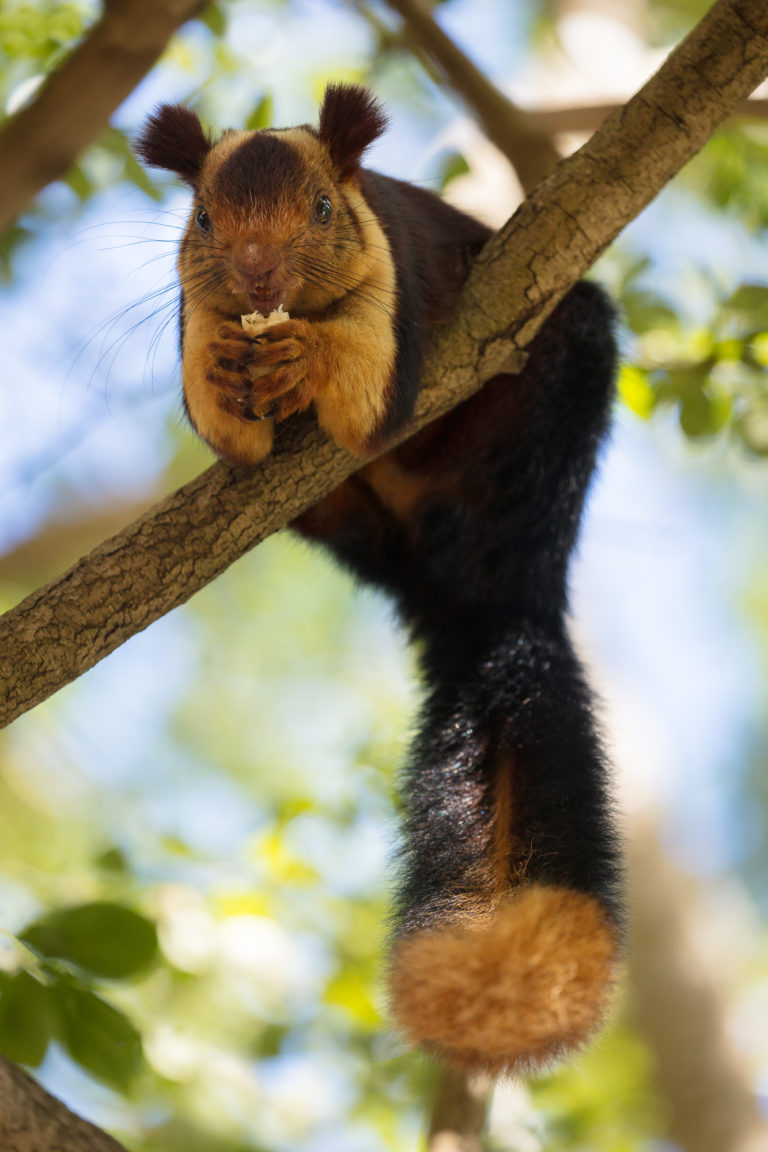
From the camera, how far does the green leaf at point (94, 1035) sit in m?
2.23

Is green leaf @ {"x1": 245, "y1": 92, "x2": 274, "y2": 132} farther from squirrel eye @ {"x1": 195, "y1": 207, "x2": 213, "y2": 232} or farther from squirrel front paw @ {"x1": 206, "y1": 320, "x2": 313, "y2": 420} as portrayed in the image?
squirrel front paw @ {"x1": 206, "y1": 320, "x2": 313, "y2": 420}

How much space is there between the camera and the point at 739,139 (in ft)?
13.1

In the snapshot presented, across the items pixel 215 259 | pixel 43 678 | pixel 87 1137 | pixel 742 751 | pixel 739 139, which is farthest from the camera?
pixel 742 751

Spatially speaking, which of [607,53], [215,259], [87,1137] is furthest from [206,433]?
[607,53]

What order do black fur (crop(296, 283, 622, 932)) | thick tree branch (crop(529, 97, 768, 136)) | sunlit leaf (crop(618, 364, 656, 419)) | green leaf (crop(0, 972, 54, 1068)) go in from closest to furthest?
1. green leaf (crop(0, 972, 54, 1068))
2. black fur (crop(296, 283, 622, 932))
3. sunlit leaf (crop(618, 364, 656, 419))
4. thick tree branch (crop(529, 97, 768, 136))

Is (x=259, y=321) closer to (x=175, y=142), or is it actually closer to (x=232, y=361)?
(x=232, y=361)

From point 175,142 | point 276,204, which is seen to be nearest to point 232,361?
point 276,204

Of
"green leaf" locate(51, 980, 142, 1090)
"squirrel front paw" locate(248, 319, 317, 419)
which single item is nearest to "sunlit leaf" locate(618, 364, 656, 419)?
"squirrel front paw" locate(248, 319, 317, 419)

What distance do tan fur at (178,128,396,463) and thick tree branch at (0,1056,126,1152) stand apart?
1.32 m

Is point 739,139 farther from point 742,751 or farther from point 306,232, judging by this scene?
point 742,751

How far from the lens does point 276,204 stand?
2.63 m

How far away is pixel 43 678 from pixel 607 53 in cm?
400

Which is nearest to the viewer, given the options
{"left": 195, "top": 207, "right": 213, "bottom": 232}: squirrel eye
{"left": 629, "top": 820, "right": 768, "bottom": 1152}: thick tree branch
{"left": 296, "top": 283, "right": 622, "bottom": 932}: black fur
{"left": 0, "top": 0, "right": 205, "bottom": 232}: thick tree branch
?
{"left": 195, "top": 207, "right": 213, "bottom": 232}: squirrel eye

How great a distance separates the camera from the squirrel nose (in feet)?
8.11
